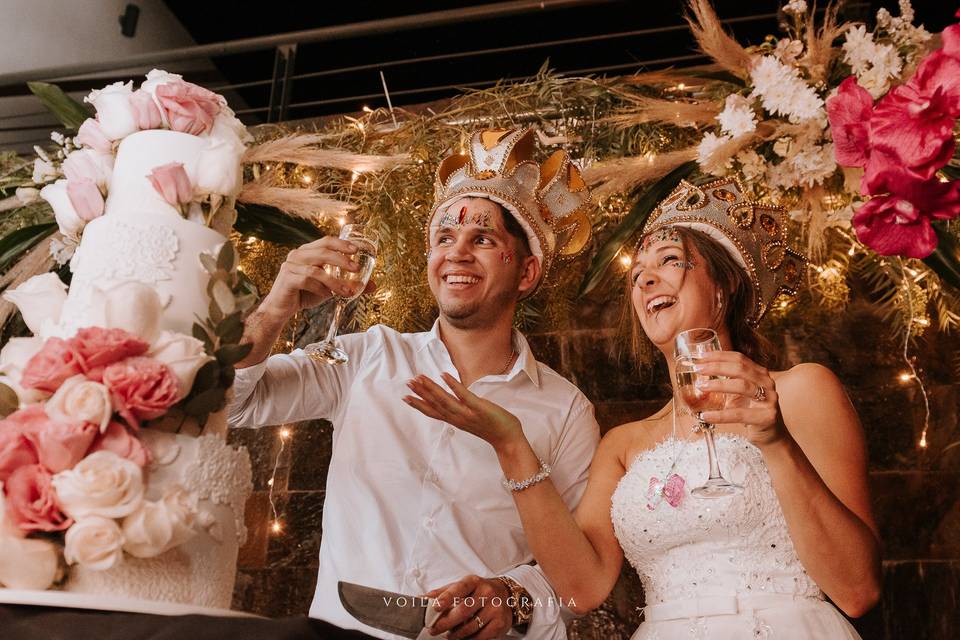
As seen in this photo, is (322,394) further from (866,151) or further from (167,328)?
(866,151)

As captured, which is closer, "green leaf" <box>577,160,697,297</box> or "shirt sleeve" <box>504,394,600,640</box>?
"shirt sleeve" <box>504,394,600,640</box>

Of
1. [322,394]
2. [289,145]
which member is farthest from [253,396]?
[289,145]

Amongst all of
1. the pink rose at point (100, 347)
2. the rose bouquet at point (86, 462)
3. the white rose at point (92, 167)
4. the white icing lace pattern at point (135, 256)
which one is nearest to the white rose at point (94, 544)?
the rose bouquet at point (86, 462)

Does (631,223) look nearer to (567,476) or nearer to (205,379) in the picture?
(567,476)

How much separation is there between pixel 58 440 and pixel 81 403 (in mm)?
63

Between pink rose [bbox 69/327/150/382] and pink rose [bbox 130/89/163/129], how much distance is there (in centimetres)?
58

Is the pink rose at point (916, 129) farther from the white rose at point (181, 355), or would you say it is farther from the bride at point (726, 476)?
the white rose at point (181, 355)

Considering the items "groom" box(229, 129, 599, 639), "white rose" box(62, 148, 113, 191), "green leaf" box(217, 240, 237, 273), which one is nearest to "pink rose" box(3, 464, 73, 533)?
"green leaf" box(217, 240, 237, 273)

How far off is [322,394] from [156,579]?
143cm

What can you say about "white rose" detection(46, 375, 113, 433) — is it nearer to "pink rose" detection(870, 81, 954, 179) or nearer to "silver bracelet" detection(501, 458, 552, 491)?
"silver bracelet" detection(501, 458, 552, 491)

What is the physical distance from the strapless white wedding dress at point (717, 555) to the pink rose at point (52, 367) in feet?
4.92

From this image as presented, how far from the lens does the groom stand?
251 centimetres

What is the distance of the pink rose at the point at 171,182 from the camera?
1.84 m

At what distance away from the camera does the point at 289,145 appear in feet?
9.23
